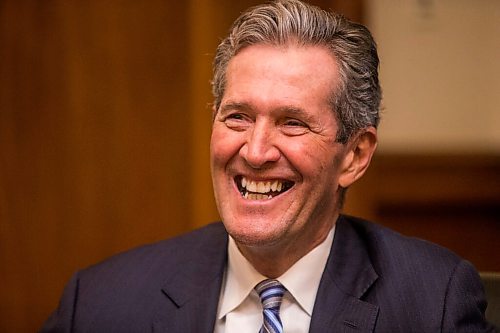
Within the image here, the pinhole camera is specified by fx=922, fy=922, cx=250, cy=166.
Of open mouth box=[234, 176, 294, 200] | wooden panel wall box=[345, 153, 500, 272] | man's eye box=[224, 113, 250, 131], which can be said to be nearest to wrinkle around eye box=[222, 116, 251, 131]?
man's eye box=[224, 113, 250, 131]

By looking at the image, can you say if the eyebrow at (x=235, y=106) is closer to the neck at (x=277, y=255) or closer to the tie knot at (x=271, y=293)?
the neck at (x=277, y=255)

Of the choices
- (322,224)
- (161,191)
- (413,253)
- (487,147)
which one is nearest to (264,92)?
(322,224)

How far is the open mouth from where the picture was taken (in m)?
2.13

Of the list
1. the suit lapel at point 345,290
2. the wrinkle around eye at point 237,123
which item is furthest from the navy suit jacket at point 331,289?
the wrinkle around eye at point 237,123

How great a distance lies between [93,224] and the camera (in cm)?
357

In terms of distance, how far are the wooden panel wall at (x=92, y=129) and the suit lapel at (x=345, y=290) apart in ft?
4.29

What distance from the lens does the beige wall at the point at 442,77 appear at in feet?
12.0

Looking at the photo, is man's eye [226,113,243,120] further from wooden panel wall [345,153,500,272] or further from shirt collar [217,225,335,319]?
wooden panel wall [345,153,500,272]

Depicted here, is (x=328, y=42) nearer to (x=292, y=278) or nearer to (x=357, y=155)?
(x=357, y=155)

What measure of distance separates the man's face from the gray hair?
0.02 metres

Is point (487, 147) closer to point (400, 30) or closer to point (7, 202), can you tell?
point (400, 30)

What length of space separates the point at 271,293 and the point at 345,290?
0.59 ft

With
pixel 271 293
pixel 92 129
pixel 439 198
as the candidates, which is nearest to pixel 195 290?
pixel 271 293

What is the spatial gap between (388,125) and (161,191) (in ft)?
3.09
